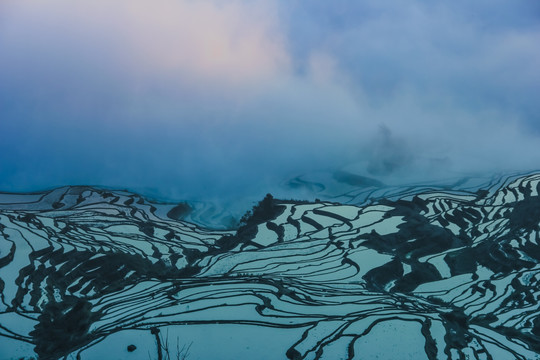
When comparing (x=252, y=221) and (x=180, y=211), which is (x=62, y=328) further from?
(x=180, y=211)

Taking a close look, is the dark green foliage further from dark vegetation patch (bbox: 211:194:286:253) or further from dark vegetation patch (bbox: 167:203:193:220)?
dark vegetation patch (bbox: 167:203:193:220)

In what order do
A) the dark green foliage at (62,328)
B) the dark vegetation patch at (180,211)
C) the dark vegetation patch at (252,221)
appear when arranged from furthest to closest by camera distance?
the dark vegetation patch at (180,211) < the dark vegetation patch at (252,221) < the dark green foliage at (62,328)

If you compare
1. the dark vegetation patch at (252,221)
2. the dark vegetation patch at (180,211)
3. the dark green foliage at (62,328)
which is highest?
the dark vegetation patch at (180,211)

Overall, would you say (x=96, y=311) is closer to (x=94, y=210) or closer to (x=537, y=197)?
(x=94, y=210)

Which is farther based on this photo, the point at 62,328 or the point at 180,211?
the point at 180,211

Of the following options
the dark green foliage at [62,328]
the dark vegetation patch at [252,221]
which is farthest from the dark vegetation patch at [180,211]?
the dark green foliage at [62,328]

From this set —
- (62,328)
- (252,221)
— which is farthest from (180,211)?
(62,328)

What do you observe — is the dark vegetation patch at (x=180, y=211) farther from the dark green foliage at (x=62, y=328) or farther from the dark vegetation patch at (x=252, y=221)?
the dark green foliage at (x=62, y=328)

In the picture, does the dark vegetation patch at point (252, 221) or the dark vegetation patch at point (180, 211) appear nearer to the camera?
the dark vegetation patch at point (252, 221)

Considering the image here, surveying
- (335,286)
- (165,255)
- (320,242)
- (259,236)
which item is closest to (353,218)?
(320,242)

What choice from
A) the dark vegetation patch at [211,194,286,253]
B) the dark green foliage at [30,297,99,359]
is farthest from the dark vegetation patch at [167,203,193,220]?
the dark green foliage at [30,297,99,359]

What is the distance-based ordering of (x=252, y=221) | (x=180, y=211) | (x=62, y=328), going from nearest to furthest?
(x=62, y=328) → (x=252, y=221) → (x=180, y=211)

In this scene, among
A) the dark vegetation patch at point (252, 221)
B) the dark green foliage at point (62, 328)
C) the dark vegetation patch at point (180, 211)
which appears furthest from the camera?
the dark vegetation patch at point (180, 211)
